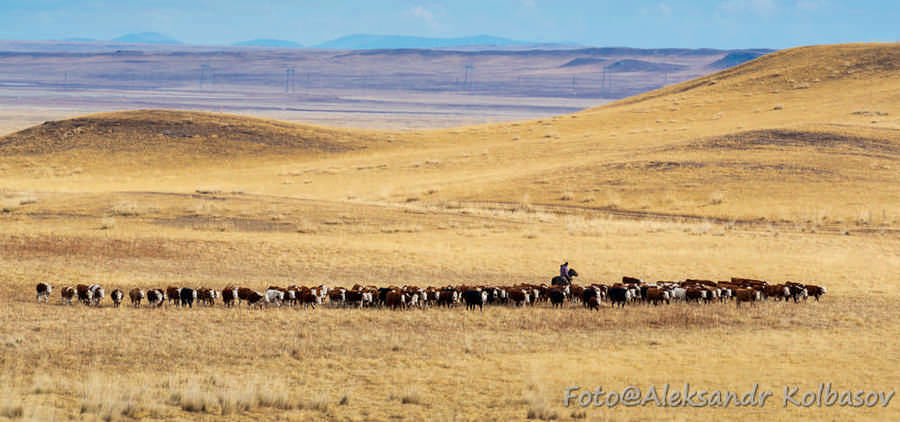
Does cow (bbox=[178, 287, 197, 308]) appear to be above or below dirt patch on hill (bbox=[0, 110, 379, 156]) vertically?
below

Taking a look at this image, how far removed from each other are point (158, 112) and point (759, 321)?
70503 mm

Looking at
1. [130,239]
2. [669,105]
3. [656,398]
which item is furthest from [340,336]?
[669,105]

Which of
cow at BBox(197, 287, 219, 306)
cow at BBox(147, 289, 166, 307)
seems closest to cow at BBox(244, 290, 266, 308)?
cow at BBox(197, 287, 219, 306)

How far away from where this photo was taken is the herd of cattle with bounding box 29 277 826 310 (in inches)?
813

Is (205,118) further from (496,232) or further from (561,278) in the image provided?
(561,278)

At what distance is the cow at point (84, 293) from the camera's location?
2047 centimetres

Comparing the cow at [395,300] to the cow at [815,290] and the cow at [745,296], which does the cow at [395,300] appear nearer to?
the cow at [745,296]

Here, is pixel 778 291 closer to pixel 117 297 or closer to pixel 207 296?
pixel 207 296

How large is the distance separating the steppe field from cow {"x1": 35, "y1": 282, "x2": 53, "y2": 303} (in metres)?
0.48

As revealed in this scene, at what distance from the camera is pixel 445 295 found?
69.1 ft

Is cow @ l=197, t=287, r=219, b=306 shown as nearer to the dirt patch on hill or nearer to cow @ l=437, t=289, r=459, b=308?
cow @ l=437, t=289, r=459, b=308

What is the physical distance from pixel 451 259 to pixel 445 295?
26.6 feet

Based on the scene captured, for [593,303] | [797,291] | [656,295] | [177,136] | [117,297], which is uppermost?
[177,136]

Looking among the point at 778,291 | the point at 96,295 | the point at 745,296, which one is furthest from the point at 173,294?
the point at 778,291
